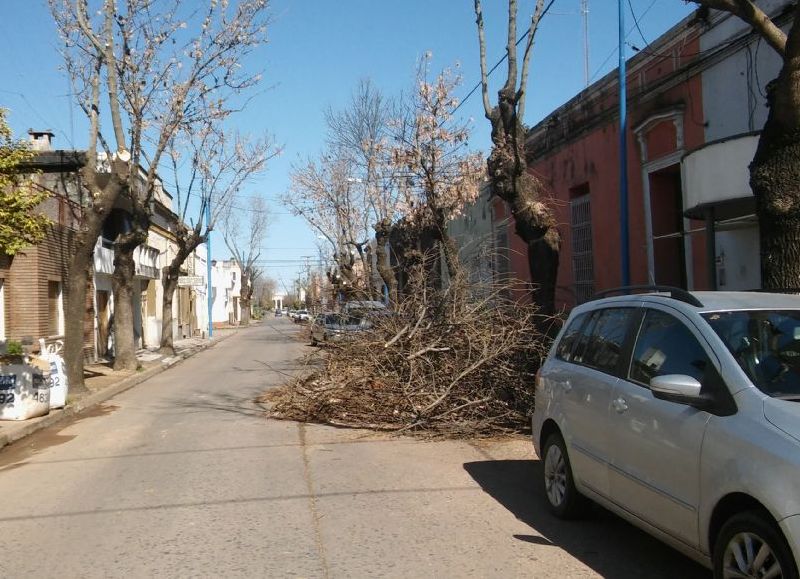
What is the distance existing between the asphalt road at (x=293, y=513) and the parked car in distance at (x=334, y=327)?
168cm

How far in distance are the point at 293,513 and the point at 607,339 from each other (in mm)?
2944

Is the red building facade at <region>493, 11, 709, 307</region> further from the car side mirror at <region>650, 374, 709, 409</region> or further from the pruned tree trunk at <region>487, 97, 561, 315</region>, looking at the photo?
the car side mirror at <region>650, 374, 709, 409</region>

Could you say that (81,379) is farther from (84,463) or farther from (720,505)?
(720,505)

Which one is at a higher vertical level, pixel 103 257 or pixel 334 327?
pixel 103 257

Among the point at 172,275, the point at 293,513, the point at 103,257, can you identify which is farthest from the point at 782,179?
the point at 172,275

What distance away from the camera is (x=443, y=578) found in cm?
457

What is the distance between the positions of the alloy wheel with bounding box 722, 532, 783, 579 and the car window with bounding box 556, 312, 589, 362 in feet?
8.04

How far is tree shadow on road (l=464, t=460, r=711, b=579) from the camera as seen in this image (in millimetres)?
4695

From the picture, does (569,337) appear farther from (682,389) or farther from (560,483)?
(682,389)

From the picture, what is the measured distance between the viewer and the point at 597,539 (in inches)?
208

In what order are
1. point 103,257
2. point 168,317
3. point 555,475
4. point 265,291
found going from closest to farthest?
point 555,475 < point 103,257 < point 168,317 < point 265,291

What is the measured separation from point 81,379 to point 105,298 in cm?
1212

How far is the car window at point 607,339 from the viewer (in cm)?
509

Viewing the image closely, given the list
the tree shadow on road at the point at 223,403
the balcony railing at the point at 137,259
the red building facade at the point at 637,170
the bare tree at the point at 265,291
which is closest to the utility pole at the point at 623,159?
Result: the red building facade at the point at 637,170
